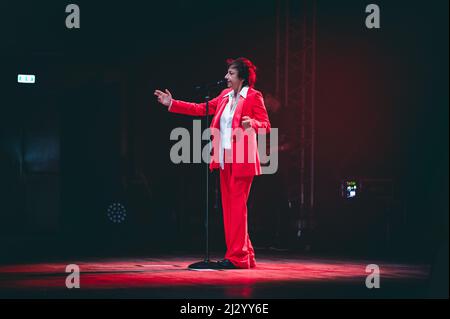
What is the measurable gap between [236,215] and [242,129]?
2.23 ft

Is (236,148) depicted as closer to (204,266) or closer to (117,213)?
(204,266)

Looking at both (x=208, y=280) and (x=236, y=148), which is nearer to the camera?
(x=208, y=280)

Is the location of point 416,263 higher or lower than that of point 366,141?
lower

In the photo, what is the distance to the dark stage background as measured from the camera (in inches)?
435

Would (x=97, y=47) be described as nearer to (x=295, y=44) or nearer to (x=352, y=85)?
(x=295, y=44)

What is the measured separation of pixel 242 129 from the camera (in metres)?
6.81

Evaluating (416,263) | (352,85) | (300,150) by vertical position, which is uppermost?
(352,85)

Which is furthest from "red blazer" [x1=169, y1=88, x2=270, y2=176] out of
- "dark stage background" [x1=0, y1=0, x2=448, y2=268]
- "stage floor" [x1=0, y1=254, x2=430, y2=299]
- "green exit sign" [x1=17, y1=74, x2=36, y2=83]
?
"green exit sign" [x1=17, y1=74, x2=36, y2=83]

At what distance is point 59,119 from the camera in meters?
11.8

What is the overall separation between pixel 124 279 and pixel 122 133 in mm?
5525

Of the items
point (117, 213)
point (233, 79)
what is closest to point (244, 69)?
point (233, 79)

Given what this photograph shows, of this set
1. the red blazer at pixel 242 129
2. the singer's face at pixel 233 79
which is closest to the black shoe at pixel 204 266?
the red blazer at pixel 242 129

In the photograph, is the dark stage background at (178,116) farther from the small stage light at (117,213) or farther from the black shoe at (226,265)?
the black shoe at (226,265)
